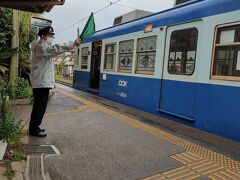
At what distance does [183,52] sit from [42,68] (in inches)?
127

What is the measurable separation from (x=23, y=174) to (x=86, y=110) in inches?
181

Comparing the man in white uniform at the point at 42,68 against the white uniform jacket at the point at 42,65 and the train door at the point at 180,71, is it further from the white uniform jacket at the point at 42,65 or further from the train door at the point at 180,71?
the train door at the point at 180,71

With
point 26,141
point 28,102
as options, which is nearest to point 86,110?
point 28,102

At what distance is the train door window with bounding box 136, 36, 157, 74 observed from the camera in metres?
8.69

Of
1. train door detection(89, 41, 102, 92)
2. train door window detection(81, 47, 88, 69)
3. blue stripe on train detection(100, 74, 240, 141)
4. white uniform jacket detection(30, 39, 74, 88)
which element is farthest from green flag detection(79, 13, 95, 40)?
train door window detection(81, 47, 88, 69)

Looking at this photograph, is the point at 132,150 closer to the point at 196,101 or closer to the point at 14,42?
the point at 196,101

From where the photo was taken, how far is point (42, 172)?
418cm

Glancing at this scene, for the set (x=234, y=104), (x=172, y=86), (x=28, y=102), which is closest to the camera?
(x=234, y=104)

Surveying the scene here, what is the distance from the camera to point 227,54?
6133mm

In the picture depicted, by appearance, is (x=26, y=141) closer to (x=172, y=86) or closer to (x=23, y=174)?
(x=23, y=174)

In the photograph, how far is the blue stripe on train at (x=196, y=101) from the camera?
5868 millimetres

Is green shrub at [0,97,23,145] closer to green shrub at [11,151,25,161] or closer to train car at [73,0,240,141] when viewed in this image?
green shrub at [11,151,25,161]

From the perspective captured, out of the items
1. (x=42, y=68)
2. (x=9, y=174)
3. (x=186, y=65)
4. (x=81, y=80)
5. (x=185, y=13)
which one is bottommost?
(x=9, y=174)

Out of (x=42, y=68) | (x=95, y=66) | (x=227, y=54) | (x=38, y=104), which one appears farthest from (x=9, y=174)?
(x=95, y=66)
